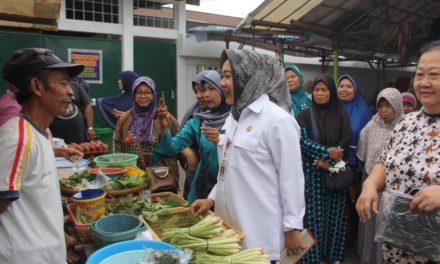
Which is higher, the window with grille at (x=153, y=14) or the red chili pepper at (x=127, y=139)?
the window with grille at (x=153, y=14)

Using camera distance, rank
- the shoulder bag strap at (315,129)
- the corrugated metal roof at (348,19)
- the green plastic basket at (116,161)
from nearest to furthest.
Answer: the green plastic basket at (116,161) → the shoulder bag strap at (315,129) → the corrugated metal roof at (348,19)

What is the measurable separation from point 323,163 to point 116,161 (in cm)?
193

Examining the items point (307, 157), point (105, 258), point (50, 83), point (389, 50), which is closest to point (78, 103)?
point (307, 157)

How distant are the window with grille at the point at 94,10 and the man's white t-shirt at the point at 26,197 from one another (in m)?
6.38

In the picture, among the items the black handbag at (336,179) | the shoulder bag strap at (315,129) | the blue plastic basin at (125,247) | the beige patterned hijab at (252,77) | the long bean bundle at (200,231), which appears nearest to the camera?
the blue plastic basin at (125,247)

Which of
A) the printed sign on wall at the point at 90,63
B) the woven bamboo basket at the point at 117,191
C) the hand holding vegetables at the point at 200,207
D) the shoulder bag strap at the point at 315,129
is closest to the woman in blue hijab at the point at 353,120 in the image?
the shoulder bag strap at the point at 315,129

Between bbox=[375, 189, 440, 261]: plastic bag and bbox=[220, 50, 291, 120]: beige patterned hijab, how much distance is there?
0.84 meters

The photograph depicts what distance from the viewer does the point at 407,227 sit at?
1.79 m

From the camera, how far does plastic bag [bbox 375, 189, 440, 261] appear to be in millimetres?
1706

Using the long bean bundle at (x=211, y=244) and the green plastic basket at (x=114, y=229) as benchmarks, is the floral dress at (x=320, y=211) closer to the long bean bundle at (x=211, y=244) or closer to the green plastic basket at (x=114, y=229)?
the long bean bundle at (x=211, y=244)

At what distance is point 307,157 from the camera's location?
361cm

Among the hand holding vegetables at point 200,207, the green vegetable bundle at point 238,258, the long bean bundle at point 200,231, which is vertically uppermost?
the hand holding vegetables at point 200,207

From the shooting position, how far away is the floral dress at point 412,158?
5.84 ft

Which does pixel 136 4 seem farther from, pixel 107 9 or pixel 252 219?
pixel 252 219
